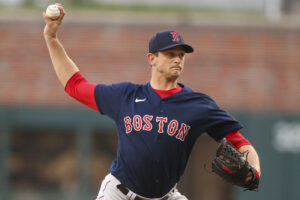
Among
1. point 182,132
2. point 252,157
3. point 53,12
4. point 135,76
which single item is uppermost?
point 53,12

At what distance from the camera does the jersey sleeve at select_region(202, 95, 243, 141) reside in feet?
14.0

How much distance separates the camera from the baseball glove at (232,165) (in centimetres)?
392

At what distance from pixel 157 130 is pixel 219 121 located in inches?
18.3

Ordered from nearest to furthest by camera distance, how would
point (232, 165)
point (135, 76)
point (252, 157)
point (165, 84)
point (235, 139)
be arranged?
point (232, 165)
point (252, 157)
point (235, 139)
point (165, 84)
point (135, 76)

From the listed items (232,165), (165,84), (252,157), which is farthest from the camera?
(165,84)

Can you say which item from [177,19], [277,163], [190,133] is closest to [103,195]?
[190,133]

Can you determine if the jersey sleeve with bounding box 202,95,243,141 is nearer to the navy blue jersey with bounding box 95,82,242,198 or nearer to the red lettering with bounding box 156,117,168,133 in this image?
the navy blue jersey with bounding box 95,82,242,198

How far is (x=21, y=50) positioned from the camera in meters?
12.0

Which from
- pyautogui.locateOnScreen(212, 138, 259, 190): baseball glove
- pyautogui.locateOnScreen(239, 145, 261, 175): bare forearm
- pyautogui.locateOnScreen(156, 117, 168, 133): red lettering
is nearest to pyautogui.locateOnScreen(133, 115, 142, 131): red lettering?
pyautogui.locateOnScreen(156, 117, 168, 133): red lettering

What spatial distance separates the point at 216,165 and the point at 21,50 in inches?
343

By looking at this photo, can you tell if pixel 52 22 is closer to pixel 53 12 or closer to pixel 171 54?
pixel 53 12

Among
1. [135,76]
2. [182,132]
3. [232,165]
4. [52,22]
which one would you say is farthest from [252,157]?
[135,76]

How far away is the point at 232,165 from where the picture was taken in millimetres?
3910

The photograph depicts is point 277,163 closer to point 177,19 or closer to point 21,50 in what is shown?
point 177,19
